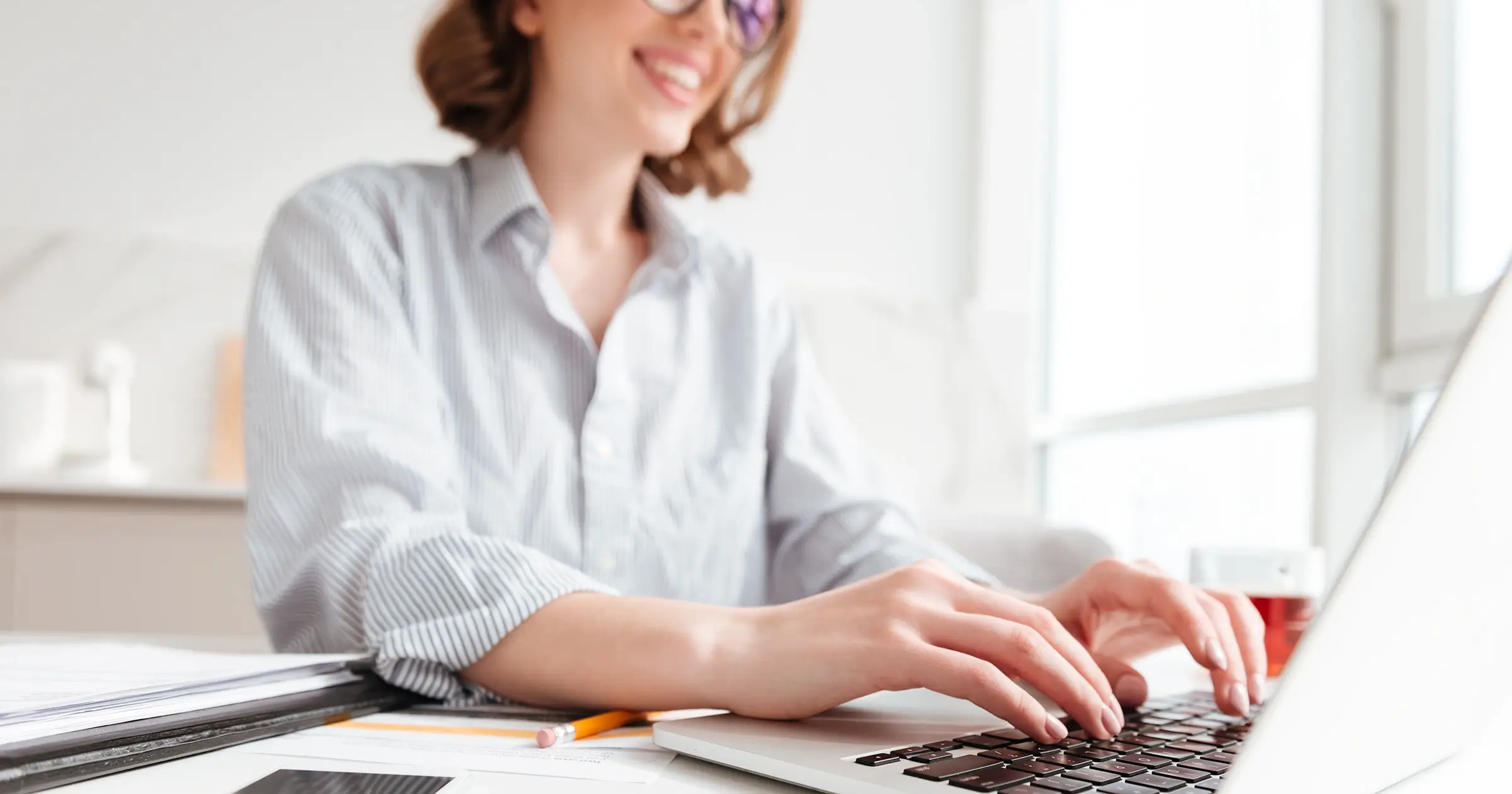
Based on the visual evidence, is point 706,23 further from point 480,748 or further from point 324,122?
point 324,122

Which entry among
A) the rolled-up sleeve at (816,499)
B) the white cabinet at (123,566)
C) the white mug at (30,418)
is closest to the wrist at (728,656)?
the rolled-up sleeve at (816,499)

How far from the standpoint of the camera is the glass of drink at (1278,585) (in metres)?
0.87

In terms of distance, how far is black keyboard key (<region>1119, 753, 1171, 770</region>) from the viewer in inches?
17.0

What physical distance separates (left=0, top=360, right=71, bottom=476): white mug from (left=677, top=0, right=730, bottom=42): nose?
152cm

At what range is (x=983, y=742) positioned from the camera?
468 mm

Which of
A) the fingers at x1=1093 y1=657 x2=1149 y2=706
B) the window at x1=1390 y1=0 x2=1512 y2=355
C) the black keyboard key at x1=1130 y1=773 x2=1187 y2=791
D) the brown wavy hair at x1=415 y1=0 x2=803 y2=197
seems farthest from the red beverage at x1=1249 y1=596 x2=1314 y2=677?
the window at x1=1390 y1=0 x2=1512 y2=355

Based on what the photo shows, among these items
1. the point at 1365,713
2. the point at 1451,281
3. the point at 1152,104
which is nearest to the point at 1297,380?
the point at 1451,281

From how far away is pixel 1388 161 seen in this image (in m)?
1.80

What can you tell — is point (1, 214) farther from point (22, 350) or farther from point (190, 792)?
point (190, 792)

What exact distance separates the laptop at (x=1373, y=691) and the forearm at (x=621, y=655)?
62 mm

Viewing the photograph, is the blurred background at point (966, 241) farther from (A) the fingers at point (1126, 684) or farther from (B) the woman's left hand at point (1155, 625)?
(A) the fingers at point (1126, 684)

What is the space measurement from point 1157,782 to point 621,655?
276 millimetres

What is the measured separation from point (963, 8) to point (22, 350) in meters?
2.31

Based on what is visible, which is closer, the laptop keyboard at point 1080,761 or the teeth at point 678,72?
the laptop keyboard at point 1080,761
